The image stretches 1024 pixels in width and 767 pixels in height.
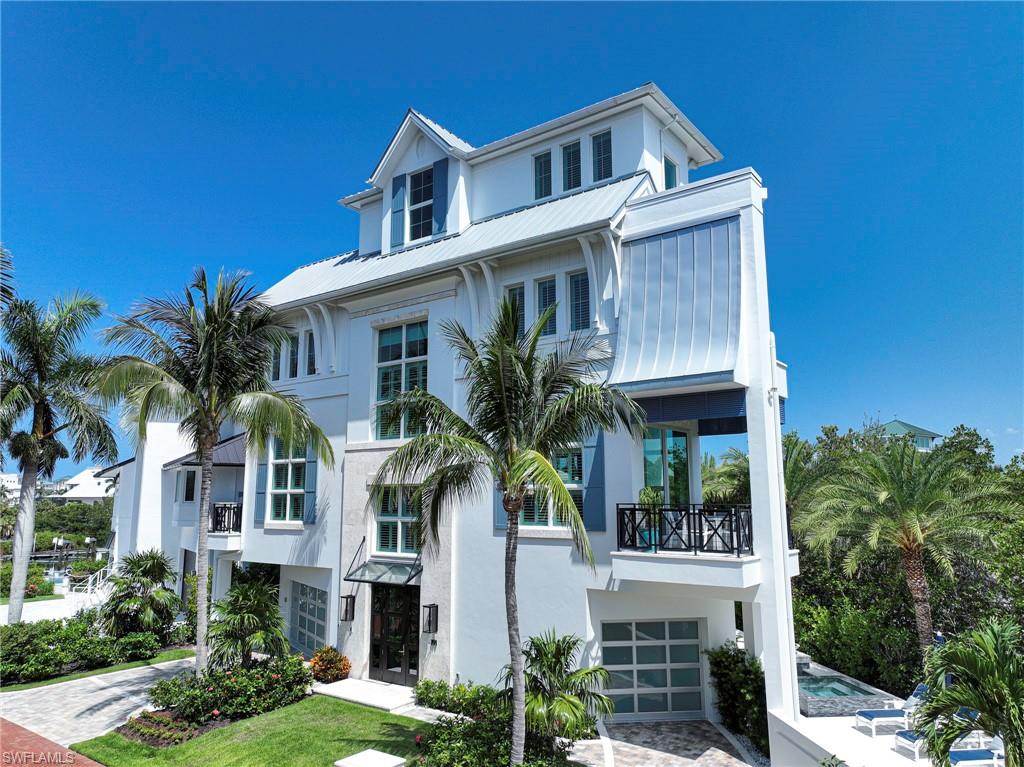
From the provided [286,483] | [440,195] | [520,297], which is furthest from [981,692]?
[286,483]

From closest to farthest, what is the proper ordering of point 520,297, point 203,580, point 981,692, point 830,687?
point 981,692 < point 203,580 < point 520,297 < point 830,687

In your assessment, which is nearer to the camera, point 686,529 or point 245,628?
point 686,529

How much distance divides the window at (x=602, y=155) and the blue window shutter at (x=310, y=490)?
1178cm


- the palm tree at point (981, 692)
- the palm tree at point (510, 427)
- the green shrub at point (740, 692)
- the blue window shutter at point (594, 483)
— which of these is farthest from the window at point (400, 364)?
the palm tree at point (981, 692)

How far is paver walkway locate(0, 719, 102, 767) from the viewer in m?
12.4

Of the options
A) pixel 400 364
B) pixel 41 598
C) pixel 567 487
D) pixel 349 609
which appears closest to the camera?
pixel 567 487

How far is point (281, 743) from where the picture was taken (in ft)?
42.6

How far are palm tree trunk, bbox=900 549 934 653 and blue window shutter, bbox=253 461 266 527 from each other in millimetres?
19344

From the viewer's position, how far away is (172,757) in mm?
12672

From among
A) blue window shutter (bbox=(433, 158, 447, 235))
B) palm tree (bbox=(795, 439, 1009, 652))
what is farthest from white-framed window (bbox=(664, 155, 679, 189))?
palm tree (bbox=(795, 439, 1009, 652))

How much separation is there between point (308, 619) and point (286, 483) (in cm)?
437

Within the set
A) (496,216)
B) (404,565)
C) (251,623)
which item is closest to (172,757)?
(251,623)

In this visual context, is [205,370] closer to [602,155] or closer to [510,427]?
[510,427]

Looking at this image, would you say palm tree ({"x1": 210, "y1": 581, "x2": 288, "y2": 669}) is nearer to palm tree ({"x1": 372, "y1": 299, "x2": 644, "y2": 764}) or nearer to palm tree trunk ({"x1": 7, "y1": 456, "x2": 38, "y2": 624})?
palm tree ({"x1": 372, "y1": 299, "x2": 644, "y2": 764})
